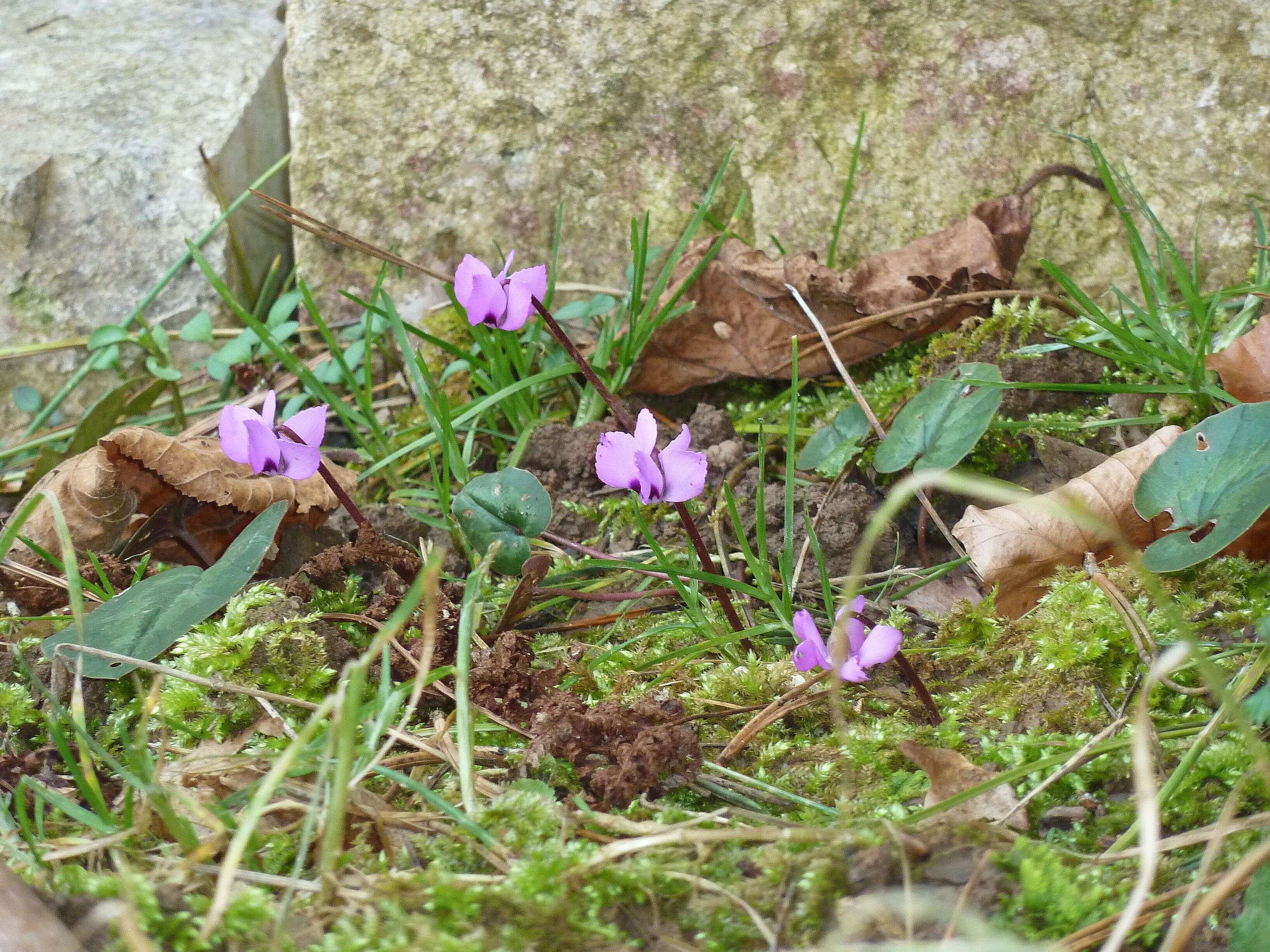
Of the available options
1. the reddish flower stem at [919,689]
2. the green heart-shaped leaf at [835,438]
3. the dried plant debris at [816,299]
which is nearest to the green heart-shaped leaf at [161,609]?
the reddish flower stem at [919,689]

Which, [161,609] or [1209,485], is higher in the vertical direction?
[1209,485]

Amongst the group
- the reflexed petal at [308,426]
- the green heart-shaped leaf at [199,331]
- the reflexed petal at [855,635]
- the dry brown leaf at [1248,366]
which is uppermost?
the reflexed petal at [308,426]

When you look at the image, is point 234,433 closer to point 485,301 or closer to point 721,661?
point 485,301

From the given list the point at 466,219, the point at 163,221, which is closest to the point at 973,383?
the point at 466,219

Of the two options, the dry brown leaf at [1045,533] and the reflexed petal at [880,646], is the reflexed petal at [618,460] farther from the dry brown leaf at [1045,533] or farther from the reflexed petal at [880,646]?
the dry brown leaf at [1045,533]

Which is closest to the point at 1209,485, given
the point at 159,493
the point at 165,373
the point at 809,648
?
the point at 809,648

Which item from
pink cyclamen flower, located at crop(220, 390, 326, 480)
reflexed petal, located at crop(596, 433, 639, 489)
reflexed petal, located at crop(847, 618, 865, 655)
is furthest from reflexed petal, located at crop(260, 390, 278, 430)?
reflexed petal, located at crop(847, 618, 865, 655)

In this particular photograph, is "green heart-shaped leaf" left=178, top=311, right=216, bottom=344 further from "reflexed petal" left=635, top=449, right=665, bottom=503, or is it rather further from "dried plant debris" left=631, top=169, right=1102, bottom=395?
"reflexed petal" left=635, top=449, right=665, bottom=503
